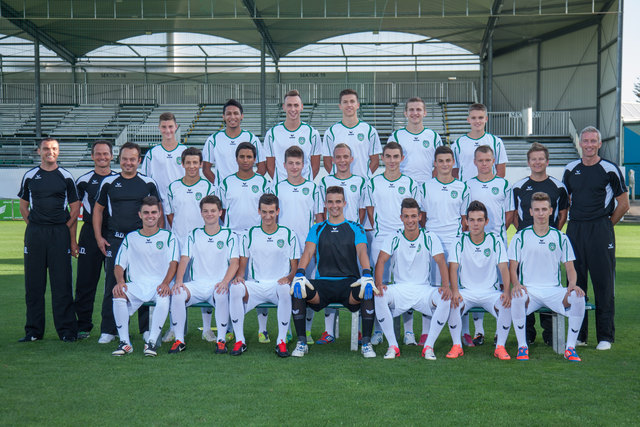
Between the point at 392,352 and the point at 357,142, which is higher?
the point at 357,142

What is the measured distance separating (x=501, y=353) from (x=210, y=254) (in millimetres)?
2868

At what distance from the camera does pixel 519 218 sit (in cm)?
644

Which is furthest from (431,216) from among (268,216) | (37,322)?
(37,322)

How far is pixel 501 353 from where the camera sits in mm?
5641

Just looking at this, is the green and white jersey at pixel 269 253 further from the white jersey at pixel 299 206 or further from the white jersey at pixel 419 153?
the white jersey at pixel 419 153

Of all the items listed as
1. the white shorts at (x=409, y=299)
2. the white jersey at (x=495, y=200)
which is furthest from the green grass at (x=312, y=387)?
the white jersey at (x=495, y=200)

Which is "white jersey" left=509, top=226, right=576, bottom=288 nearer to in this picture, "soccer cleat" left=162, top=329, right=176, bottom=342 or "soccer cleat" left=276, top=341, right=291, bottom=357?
"soccer cleat" left=276, top=341, right=291, bottom=357

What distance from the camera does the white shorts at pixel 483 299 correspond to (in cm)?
584

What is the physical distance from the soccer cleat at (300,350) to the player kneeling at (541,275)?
1.87 meters

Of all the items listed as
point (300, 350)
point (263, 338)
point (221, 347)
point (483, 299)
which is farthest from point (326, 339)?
point (483, 299)

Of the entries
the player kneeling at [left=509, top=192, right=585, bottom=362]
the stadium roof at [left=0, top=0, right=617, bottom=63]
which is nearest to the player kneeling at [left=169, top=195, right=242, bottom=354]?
the player kneeling at [left=509, top=192, right=585, bottom=362]

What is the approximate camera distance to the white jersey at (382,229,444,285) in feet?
20.2

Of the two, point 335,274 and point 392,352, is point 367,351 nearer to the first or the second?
point 392,352

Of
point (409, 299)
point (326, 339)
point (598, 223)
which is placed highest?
point (598, 223)
